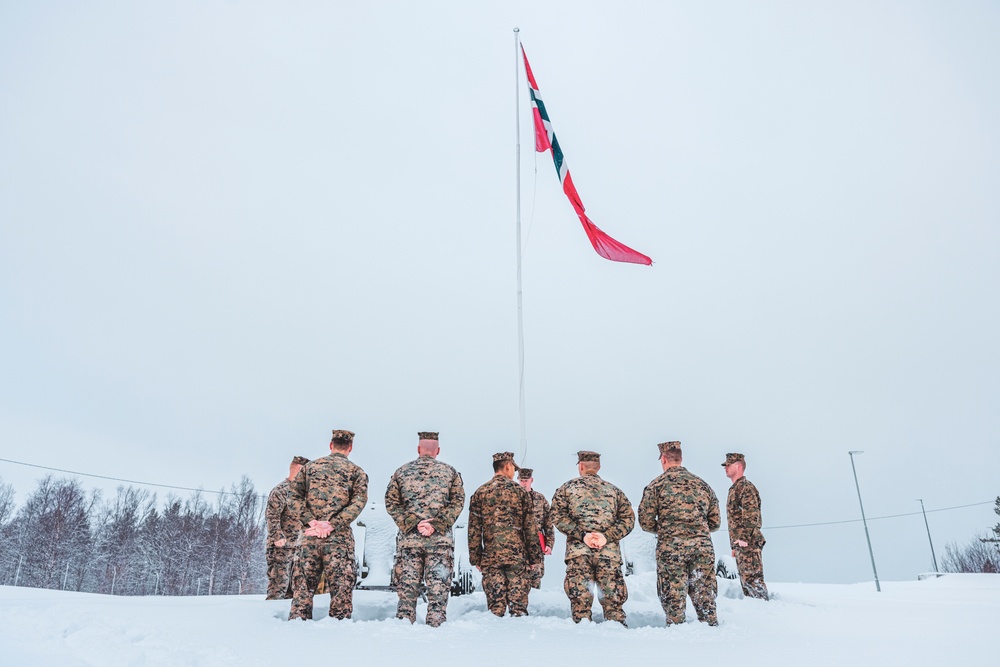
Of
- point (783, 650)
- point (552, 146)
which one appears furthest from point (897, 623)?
point (552, 146)

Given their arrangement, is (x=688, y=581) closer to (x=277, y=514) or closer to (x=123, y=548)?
(x=277, y=514)

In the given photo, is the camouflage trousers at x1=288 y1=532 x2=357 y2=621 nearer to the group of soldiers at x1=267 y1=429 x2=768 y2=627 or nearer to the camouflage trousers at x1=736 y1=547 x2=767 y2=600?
the group of soldiers at x1=267 y1=429 x2=768 y2=627

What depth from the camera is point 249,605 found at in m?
7.07

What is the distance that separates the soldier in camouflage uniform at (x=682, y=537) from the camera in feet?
22.3

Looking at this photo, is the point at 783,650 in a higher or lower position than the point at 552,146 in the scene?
lower

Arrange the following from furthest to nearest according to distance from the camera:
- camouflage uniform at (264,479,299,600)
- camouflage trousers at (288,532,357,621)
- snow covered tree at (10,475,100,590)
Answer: snow covered tree at (10,475,100,590)
camouflage uniform at (264,479,299,600)
camouflage trousers at (288,532,357,621)

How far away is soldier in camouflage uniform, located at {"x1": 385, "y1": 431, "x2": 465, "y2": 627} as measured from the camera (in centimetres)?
652

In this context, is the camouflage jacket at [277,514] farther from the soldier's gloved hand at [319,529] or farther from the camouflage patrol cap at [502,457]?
the camouflage patrol cap at [502,457]

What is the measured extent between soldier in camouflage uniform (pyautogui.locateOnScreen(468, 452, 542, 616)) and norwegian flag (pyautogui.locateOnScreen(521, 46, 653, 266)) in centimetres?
600

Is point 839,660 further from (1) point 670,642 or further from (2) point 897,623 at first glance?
(2) point 897,623

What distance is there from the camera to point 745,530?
32.5ft

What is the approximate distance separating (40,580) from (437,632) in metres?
51.0

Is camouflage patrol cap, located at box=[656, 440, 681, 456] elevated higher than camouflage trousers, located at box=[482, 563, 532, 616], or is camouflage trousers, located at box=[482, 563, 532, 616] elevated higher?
camouflage patrol cap, located at box=[656, 440, 681, 456]

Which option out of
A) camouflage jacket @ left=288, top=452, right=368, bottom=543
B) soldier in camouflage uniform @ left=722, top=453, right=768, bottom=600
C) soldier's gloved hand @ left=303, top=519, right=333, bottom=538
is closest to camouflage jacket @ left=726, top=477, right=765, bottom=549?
soldier in camouflage uniform @ left=722, top=453, right=768, bottom=600
